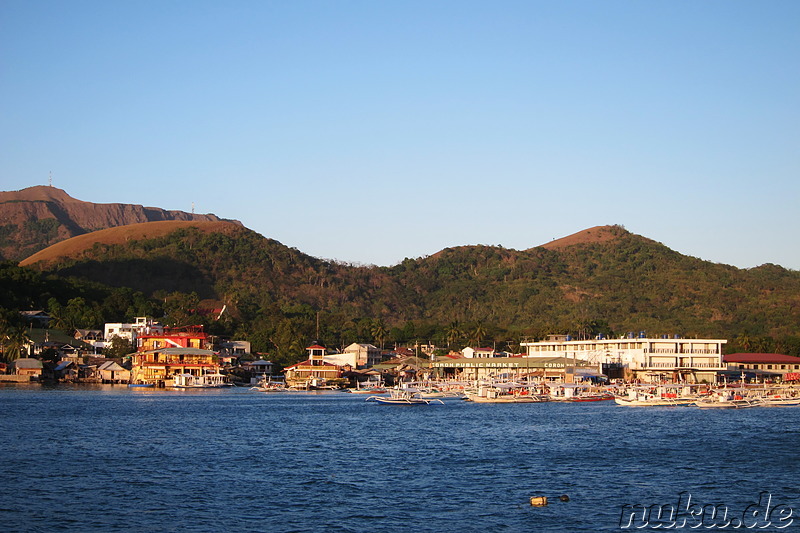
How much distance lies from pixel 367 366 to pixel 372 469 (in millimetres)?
104717

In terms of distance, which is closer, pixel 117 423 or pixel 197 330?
pixel 117 423

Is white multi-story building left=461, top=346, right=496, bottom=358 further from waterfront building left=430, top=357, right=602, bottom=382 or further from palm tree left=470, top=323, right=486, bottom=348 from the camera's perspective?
palm tree left=470, top=323, right=486, bottom=348

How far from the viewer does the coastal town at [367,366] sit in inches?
4483

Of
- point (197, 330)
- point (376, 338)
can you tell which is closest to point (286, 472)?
point (197, 330)

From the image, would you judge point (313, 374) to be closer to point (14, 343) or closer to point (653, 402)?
point (14, 343)

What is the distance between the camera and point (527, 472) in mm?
37312

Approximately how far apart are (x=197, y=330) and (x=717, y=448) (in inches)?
3810

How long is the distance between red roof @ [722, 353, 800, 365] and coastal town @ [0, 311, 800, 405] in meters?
0.16

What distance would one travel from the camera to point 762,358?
13888 centimetres

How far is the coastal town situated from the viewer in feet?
374

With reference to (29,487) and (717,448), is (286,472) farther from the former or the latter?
(717,448)

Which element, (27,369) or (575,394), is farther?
(27,369)

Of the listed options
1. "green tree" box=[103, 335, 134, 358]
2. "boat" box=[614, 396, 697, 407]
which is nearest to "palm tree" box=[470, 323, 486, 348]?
"green tree" box=[103, 335, 134, 358]

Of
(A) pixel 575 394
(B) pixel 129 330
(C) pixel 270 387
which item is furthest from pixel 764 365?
(B) pixel 129 330
